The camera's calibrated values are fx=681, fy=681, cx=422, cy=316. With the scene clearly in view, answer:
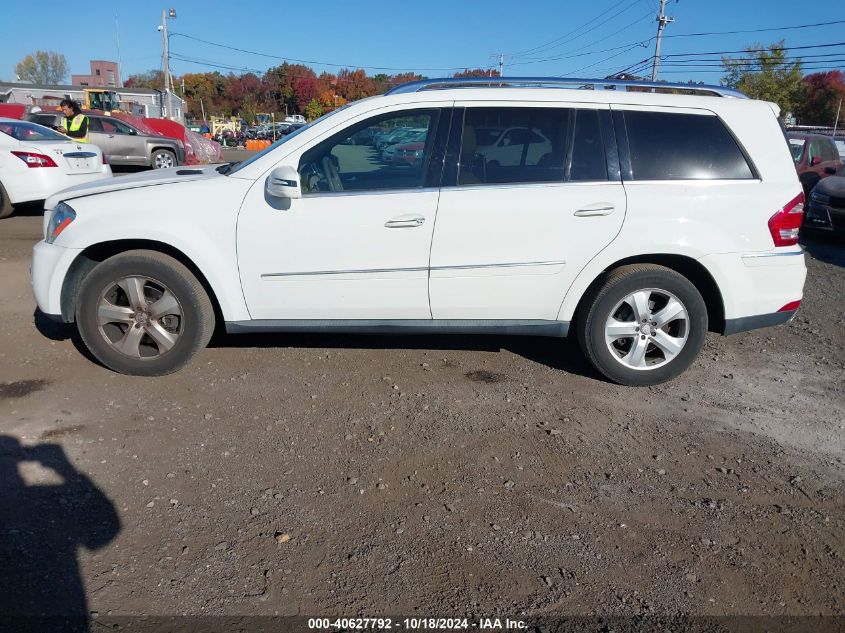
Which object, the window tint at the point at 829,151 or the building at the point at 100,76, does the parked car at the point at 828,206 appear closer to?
the window tint at the point at 829,151

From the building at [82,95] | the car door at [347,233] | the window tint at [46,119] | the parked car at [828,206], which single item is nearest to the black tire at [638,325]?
the car door at [347,233]

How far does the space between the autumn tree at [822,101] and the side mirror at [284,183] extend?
65260 millimetres

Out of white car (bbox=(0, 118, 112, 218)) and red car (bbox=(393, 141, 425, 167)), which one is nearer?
red car (bbox=(393, 141, 425, 167))

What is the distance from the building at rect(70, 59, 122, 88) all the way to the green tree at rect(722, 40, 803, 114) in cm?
10261

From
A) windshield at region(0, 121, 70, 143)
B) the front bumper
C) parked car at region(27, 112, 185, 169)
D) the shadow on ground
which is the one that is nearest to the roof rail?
the front bumper

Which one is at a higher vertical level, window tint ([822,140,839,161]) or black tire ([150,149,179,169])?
window tint ([822,140,839,161])

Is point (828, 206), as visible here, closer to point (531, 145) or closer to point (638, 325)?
point (638, 325)

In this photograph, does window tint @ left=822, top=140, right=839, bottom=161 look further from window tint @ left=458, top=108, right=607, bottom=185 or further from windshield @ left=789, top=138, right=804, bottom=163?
window tint @ left=458, top=108, right=607, bottom=185

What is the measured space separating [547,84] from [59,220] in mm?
3345

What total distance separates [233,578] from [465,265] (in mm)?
2371

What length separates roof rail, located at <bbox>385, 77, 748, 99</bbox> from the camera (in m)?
4.55

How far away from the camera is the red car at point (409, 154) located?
4395 mm

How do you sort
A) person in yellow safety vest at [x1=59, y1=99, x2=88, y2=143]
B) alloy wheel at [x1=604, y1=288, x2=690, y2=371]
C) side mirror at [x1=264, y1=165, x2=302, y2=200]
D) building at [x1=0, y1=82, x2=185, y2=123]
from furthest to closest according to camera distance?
building at [x1=0, y1=82, x2=185, y2=123]
person in yellow safety vest at [x1=59, y1=99, x2=88, y2=143]
alloy wheel at [x1=604, y1=288, x2=690, y2=371]
side mirror at [x1=264, y1=165, x2=302, y2=200]

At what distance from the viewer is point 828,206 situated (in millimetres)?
10555
